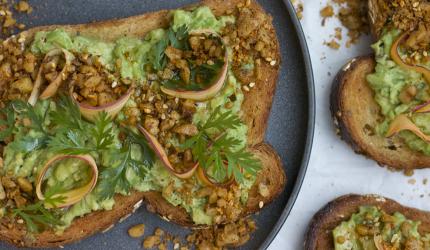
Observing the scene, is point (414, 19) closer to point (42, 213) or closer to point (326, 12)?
point (326, 12)

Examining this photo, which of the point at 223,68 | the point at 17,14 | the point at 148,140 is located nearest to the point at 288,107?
the point at 223,68

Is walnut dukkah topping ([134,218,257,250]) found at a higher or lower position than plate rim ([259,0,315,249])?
lower

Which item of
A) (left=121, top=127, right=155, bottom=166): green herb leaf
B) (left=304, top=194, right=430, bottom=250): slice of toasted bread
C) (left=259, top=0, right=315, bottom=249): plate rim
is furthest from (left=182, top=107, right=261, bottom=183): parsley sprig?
(left=304, top=194, right=430, bottom=250): slice of toasted bread

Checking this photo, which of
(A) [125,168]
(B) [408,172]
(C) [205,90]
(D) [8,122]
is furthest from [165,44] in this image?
(B) [408,172]

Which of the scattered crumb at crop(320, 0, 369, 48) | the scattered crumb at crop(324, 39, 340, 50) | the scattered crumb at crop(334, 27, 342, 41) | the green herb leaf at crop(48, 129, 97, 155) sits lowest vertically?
the green herb leaf at crop(48, 129, 97, 155)

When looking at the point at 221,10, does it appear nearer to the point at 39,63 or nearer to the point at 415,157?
the point at 39,63

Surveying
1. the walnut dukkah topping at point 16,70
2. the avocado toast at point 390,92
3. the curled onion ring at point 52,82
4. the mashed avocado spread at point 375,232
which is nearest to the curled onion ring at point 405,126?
the avocado toast at point 390,92

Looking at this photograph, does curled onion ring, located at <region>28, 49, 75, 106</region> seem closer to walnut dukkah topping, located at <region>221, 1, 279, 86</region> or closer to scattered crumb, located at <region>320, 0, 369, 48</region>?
walnut dukkah topping, located at <region>221, 1, 279, 86</region>
